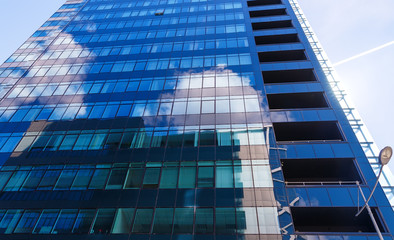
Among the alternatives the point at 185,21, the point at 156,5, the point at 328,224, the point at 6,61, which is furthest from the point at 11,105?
the point at 328,224

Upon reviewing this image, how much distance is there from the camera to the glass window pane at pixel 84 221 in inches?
699

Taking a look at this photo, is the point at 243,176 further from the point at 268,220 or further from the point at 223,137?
the point at 223,137

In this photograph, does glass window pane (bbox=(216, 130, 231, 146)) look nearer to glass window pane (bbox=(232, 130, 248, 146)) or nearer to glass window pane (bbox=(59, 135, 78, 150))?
glass window pane (bbox=(232, 130, 248, 146))

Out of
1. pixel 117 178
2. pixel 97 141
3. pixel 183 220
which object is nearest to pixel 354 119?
pixel 183 220

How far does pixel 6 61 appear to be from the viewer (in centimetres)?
3559

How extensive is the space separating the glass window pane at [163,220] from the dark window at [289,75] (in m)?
21.1

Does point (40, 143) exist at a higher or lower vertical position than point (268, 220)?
higher

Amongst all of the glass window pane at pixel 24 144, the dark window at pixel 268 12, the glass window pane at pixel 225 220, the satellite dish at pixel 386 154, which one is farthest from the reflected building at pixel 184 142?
the satellite dish at pixel 386 154

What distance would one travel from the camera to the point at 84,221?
18266 millimetres

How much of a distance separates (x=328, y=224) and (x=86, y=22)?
5004cm

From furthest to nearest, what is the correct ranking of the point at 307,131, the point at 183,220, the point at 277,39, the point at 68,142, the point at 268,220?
1. the point at 277,39
2. the point at 307,131
3. the point at 68,142
4. the point at 183,220
5. the point at 268,220

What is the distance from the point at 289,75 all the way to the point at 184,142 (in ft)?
58.2

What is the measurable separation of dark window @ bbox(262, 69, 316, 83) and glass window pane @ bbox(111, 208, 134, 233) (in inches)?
904

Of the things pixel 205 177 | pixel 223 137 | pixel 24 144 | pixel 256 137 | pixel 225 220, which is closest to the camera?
pixel 225 220
